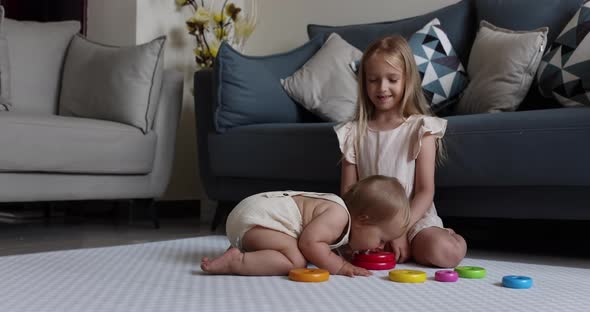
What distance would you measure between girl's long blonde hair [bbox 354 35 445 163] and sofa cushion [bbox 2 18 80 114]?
6.03ft

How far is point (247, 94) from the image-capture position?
3066 millimetres

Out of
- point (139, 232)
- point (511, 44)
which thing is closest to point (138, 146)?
point (139, 232)

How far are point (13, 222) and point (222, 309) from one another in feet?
8.29

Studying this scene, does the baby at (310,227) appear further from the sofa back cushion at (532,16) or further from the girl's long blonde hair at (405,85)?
the sofa back cushion at (532,16)

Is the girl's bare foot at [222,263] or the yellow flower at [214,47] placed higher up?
the yellow flower at [214,47]

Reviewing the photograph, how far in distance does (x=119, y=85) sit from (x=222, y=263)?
169 cm

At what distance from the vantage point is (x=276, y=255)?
1843 millimetres

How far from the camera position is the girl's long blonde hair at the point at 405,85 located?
226cm

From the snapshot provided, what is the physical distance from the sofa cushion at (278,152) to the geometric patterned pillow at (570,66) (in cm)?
78

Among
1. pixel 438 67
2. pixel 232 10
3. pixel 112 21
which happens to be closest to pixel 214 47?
pixel 232 10

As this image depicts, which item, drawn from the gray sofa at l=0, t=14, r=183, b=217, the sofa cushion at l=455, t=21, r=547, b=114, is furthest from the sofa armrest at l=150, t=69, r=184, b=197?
the sofa cushion at l=455, t=21, r=547, b=114

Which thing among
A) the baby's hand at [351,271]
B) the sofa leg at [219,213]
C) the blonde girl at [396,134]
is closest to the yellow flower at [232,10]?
the sofa leg at [219,213]

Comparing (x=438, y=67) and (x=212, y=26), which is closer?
(x=438, y=67)

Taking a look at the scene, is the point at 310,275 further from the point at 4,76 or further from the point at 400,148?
the point at 4,76
